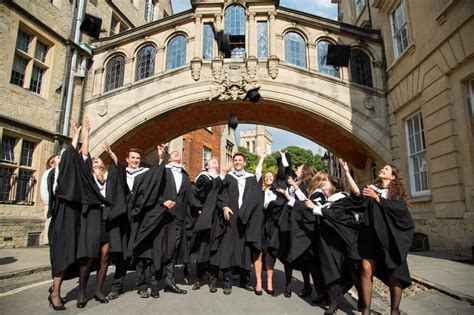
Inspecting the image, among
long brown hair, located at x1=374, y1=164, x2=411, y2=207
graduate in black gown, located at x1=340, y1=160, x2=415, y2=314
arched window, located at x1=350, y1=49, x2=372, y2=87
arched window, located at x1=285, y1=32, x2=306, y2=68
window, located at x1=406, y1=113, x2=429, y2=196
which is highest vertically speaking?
arched window, located at x1=285, y1=32, x2=306, y2=68

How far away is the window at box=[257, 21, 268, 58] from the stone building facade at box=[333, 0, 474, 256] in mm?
4478

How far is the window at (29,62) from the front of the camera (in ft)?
34.2

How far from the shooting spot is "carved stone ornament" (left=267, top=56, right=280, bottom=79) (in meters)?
12.3

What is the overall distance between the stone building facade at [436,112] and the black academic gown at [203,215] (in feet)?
19.5

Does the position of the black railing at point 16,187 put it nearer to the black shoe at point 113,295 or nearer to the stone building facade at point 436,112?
the black shoe at point 113,295

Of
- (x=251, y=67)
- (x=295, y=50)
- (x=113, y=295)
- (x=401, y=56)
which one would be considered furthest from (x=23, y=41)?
(x=401, y=56)

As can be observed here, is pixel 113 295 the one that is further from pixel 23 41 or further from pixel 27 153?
pixel 23 41

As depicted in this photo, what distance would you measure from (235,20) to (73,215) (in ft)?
37.2

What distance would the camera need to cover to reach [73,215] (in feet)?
12.9

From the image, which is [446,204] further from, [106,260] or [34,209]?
[34,209]

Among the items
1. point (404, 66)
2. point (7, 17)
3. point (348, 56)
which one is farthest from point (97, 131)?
point (404, 66)

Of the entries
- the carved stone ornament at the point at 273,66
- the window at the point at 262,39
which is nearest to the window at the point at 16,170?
the carved stone ornament at the point at 273,66

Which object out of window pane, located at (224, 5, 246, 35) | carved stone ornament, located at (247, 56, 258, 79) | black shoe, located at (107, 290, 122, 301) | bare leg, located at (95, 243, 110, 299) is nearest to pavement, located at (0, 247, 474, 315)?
black shoe, located at (107, 290, 122, 301)

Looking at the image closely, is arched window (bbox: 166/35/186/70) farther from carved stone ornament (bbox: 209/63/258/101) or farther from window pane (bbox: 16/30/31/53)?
window pane (bbox: 16/30/31/53)
